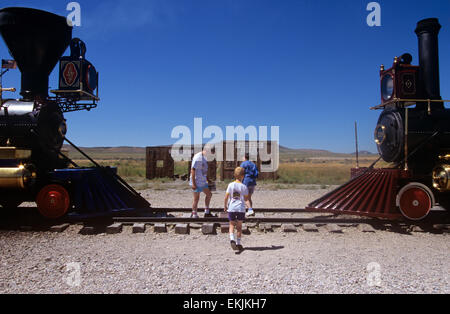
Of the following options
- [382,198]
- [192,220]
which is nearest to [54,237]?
[192,220]

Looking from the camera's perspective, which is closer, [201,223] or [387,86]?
[201,223]

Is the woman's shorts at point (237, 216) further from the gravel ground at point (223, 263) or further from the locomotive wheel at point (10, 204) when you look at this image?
the locomotive wheel at point (10, 204)

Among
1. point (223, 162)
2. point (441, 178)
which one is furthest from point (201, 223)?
point (223, 162)

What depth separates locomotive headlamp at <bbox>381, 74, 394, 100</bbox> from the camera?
6.79 metres

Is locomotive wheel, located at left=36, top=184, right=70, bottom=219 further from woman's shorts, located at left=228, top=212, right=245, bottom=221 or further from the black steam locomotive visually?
the black steam locomotive

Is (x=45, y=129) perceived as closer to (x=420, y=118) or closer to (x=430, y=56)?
(x=420, y=118)

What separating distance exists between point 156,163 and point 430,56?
59.4 ft

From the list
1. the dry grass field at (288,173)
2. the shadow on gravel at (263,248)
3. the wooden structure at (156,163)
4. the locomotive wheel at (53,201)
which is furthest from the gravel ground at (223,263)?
the wooden structure at (156,163)

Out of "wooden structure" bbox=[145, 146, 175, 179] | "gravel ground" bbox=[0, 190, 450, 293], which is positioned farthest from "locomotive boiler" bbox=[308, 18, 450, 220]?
"wooden structure" bbox=[145, 146, 175, 179]

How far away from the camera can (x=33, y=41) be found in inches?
259

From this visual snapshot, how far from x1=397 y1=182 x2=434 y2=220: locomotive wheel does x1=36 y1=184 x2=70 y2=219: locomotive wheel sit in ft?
24.0

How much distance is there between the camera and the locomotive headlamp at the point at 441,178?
5820 mm

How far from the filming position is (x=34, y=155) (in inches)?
254

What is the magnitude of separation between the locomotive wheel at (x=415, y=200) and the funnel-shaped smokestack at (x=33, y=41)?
875cm
